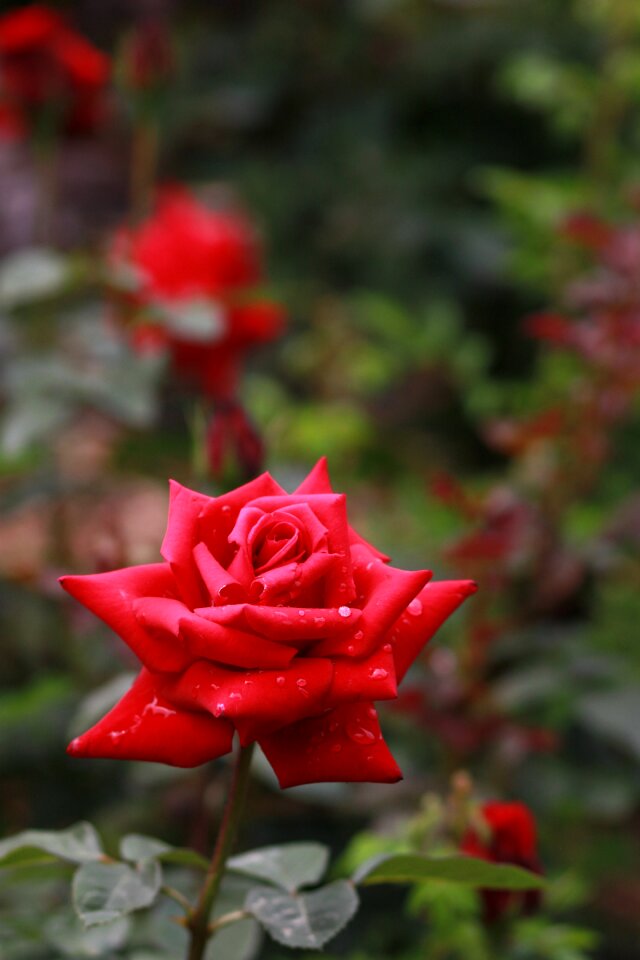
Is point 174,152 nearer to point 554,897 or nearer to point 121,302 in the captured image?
point 121,302

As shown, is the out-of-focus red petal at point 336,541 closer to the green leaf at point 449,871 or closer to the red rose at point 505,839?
the green leaf at point 449,871

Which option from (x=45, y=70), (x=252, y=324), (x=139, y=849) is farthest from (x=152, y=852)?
(x=45, y=70)

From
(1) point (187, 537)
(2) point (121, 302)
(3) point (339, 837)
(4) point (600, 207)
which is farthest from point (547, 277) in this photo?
(1) point (187, 537)

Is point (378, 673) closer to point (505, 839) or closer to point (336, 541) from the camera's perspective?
point (336, 541)

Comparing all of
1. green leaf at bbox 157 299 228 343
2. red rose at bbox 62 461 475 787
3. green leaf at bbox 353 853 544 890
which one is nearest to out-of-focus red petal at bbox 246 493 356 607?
red rose at bbox 62 461 475 787

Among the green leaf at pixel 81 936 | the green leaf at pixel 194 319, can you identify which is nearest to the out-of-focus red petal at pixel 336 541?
the green leaf at pixel 81 936

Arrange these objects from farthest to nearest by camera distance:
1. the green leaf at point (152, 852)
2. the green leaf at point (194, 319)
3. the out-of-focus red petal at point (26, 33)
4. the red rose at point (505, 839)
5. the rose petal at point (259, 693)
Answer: the out-of-focus red petal at point (26, 33), the green leaf at point (194, 319), the red rose at point (505, 839), the green leaf at point (152, 852), the rose petal at point (259, 693)
